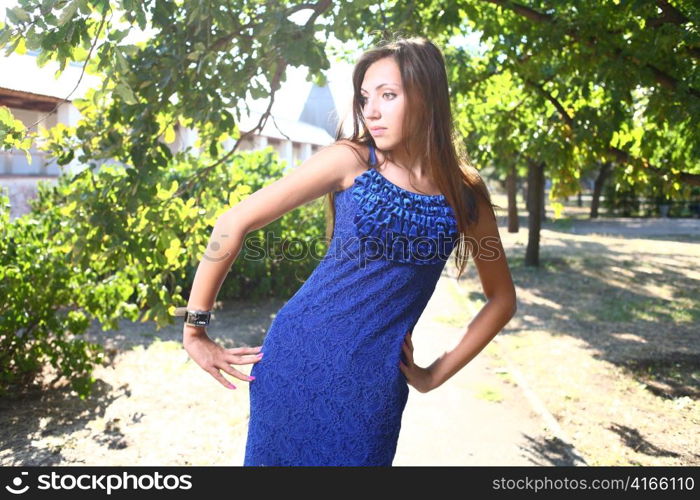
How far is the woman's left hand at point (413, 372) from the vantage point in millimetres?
1928

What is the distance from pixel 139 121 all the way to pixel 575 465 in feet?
12.3

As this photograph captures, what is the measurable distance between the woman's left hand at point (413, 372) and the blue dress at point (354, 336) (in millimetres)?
46

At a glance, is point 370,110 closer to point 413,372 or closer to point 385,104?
point 385,104

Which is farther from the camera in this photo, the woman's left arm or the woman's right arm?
the woman's left arm

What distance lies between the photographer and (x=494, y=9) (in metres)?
7.45

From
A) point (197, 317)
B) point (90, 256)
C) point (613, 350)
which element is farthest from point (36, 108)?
point (613, 350)

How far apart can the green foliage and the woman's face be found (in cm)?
65

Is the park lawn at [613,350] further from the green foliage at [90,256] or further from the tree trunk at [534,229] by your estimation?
the green foliage at [90,256]

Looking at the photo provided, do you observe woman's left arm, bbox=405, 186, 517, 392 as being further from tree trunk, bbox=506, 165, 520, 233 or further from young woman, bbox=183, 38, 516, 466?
tree trunk, bbox=506, 165, 520, 233

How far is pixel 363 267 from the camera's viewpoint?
185 cm

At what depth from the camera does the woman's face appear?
6.18 feet

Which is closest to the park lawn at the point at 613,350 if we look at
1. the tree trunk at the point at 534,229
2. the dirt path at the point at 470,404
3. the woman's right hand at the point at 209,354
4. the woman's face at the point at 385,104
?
the dirt path at the point at 470,404

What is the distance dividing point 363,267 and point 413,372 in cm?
39

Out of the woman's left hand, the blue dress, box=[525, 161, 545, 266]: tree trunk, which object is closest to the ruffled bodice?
the blue dress
